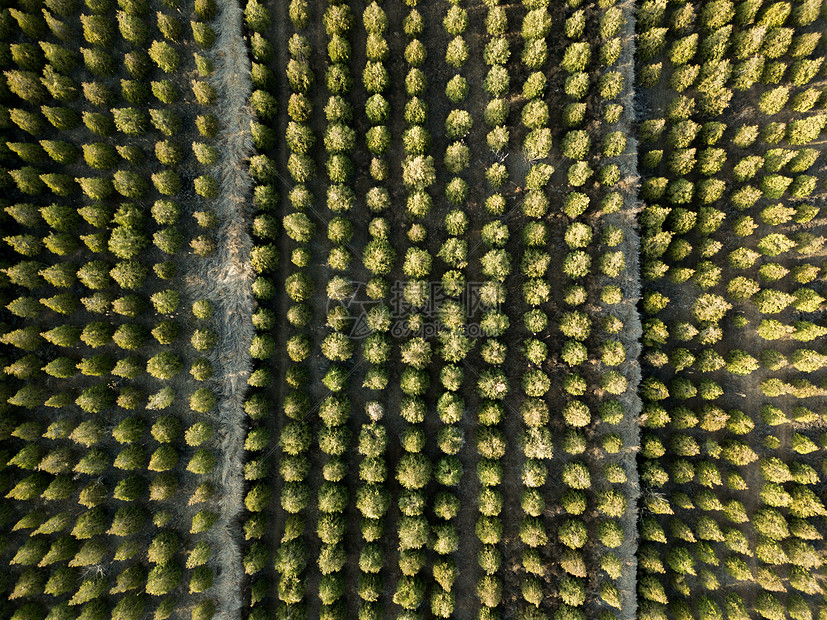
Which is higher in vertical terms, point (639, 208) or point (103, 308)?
point (639, 208)

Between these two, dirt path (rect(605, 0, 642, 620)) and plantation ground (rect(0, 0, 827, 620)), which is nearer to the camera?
plantation ground (rect(0, 0, 827, 620))

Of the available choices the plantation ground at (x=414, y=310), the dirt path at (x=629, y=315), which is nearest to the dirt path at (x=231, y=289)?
the plantation ground at (x=414, y=310)

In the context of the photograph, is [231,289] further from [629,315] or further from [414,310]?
[629,315]

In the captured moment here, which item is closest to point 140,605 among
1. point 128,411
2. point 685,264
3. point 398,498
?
point 128,411

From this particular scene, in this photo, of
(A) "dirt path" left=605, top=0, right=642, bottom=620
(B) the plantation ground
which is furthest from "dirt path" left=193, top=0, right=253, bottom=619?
(A) "dirt path" left=605, top=0, right=642, bottom=620

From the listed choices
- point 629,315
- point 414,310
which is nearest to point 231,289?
point 414,310

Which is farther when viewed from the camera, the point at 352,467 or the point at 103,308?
the point at 352,467

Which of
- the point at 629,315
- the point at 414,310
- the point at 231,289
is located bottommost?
the point at 629,315

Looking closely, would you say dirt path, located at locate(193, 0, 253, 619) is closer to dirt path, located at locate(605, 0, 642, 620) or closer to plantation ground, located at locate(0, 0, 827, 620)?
plantation ground, located at locate(0, 0, 827, 620)

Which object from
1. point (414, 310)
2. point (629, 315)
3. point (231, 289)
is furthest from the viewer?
point (414, 310)

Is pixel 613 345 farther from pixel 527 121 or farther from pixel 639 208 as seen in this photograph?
pixel 527 121

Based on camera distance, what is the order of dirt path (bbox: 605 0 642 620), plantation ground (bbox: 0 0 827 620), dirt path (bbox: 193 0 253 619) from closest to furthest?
plantation ground (bbox: 0 0 827 620), dirt path (bbox: 193 0 253 619), dirt path (bbox: 605 0 642 620)
